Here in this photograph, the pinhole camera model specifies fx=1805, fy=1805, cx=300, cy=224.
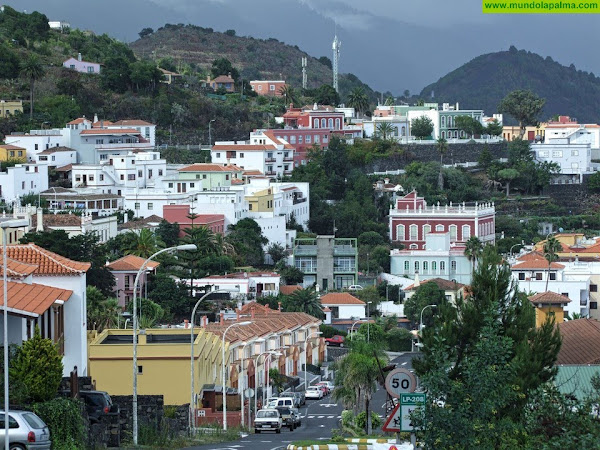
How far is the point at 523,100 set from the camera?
178875mm

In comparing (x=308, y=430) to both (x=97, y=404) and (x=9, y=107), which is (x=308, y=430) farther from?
(x=9, y=107)

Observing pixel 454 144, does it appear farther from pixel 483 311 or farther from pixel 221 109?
pixel 483 311

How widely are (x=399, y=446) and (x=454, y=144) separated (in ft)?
424

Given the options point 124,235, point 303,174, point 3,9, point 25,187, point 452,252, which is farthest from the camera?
point 3,9

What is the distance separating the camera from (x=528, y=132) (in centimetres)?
18050

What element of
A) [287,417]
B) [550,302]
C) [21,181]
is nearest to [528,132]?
[21,181]

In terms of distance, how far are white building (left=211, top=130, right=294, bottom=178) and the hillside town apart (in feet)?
0.70

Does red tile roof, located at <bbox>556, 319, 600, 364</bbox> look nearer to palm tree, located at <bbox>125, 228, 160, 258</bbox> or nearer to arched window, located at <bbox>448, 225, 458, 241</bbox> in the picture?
palm tree, located at <bbox>125, 228, 160, 258</bbox>

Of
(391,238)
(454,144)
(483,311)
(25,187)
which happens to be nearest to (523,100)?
(454,144)

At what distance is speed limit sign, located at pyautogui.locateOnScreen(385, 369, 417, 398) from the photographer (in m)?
27.8

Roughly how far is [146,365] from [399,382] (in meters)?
27.1

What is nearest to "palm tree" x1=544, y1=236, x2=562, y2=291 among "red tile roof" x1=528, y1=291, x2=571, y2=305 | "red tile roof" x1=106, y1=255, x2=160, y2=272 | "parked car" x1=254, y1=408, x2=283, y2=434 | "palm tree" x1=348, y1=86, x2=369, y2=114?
"red tile roof" x1=528, y1=291, x2=571, y2=305

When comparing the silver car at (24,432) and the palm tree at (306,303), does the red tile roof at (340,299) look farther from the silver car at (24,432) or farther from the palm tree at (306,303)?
the silver car at (24,432)

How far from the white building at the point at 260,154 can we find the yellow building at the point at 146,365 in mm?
80547
